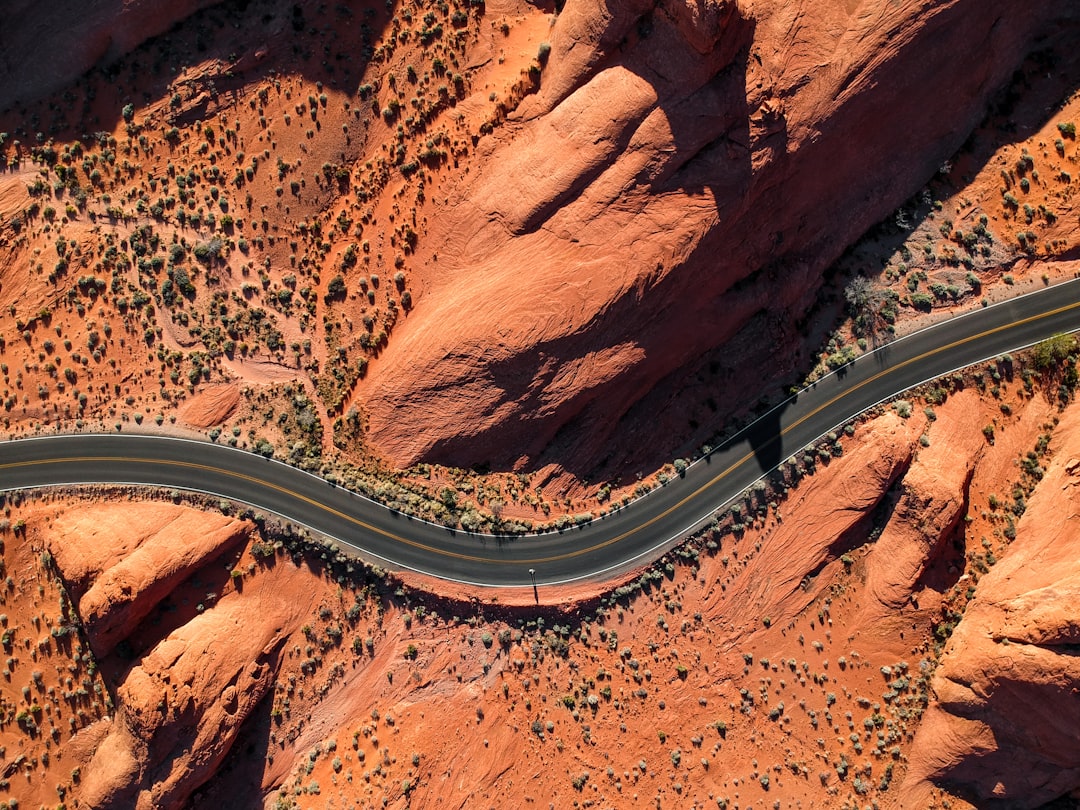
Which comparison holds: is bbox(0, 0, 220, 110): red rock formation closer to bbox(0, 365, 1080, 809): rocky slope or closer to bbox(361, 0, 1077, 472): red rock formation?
bbox(361, 0, 1077, 472): red rock formation

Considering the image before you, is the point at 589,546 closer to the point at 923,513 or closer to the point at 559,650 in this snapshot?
the point at 559,650

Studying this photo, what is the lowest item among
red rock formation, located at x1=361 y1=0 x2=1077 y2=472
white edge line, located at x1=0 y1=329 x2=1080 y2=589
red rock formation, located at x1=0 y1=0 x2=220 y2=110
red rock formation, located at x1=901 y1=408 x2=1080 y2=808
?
red rock formation, located at x1=901 y1=408 x2=1080 y2=808

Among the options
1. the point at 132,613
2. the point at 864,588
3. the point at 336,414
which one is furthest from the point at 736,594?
the point at 132,613

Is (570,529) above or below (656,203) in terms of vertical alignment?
below

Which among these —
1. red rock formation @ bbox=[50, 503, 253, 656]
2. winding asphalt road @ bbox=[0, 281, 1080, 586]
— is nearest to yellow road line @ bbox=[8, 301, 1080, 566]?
winding asphalt road @ bbox=[0, 281, 1080, 586]

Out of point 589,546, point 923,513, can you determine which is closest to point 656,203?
point 589,546

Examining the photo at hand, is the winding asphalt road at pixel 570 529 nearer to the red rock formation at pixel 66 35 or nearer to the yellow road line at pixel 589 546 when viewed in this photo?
the yellow road line at pixel 589 546

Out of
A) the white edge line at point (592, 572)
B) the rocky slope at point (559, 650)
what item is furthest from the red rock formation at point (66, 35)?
the rocky slope at point (559, 650)
